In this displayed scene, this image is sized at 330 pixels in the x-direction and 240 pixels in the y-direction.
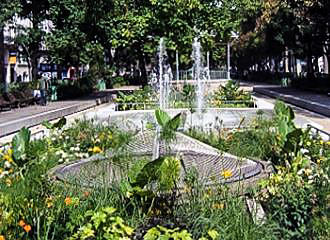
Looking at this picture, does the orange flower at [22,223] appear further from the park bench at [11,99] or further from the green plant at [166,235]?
the park bench at [11,99]

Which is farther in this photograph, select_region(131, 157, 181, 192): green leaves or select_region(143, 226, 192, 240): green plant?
select_region(131, 157, 181, 192): green leaves

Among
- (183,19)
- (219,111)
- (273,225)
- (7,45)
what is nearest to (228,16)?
(183,19)

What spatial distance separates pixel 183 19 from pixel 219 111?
1320 cm

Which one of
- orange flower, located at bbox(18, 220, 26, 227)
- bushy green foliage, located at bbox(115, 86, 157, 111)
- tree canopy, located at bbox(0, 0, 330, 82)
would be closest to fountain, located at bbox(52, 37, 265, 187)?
orange flower, located at bbox(18, 220, 26, 227)

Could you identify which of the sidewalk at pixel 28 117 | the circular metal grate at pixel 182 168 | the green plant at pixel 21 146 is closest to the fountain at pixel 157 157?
the circular metal grate at pixel 182 168

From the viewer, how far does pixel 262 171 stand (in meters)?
6.86

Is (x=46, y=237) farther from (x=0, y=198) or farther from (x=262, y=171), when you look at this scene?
Result: (x=262, y=171)

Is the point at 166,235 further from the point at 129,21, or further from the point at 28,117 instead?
the point at 129,21

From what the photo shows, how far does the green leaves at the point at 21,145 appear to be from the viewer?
598cm

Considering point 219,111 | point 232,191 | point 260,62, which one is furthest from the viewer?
point 260,62

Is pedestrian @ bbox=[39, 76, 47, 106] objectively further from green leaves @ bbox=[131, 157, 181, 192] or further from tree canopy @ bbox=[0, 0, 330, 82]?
green leaves @ bbox=[131, 157, 181, 192]

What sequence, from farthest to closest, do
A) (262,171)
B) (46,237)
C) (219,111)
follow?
1. (219,111)
2. (262,171)
3. (46,237)

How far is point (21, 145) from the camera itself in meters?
6.04

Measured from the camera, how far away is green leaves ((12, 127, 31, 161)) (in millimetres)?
5980
